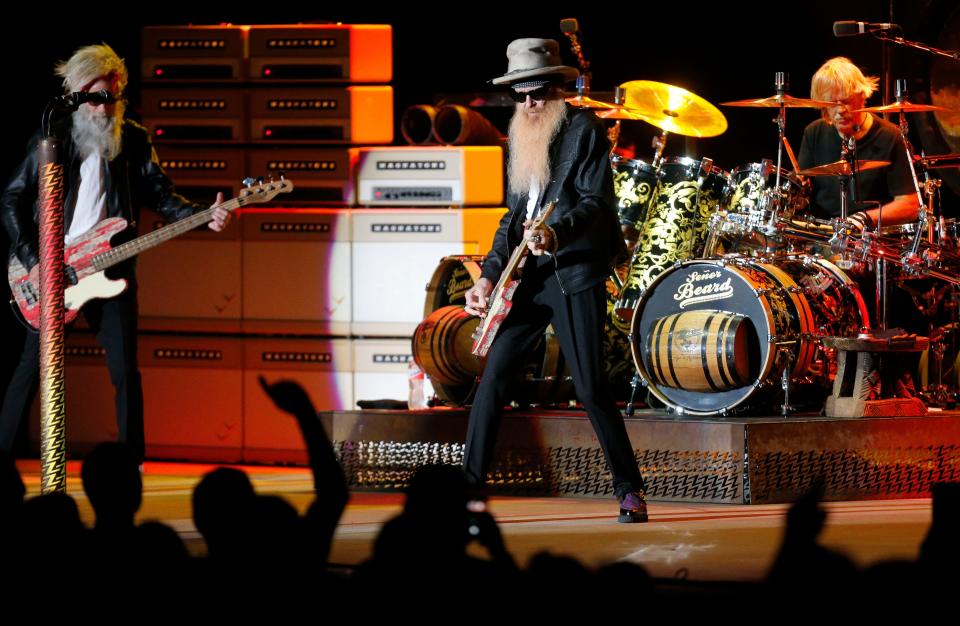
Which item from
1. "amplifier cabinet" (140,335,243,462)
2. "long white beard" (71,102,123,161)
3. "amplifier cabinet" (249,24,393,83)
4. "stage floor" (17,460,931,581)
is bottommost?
"stage floor" (17,460,931,581)

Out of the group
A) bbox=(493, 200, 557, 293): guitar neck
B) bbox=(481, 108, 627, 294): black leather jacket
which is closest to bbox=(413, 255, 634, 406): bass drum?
bbox=(481, 108, 627, 294): black leather jacket

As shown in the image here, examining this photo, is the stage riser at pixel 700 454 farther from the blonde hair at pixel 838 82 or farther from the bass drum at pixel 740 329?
the blonde hair at pixel 838 82

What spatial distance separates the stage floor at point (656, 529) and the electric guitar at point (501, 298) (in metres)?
0.67

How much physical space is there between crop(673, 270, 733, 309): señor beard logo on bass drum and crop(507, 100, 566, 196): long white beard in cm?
127

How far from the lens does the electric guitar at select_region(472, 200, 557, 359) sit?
4949mm

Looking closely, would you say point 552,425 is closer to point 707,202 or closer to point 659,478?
point 659,478

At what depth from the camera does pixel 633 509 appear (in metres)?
4.98

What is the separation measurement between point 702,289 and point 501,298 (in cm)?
149

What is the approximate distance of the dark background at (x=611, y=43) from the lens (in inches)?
294

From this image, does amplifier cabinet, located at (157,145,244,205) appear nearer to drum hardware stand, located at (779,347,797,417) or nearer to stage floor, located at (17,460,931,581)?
stage floor, located at (17,460,931,581)

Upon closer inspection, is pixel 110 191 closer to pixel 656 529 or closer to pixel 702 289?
pixel 702 289

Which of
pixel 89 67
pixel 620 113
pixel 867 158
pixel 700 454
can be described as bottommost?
pixel 700 454

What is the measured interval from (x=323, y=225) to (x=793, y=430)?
118 inches

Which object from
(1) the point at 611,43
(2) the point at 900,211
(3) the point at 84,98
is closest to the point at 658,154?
(2) the point at 900,211
